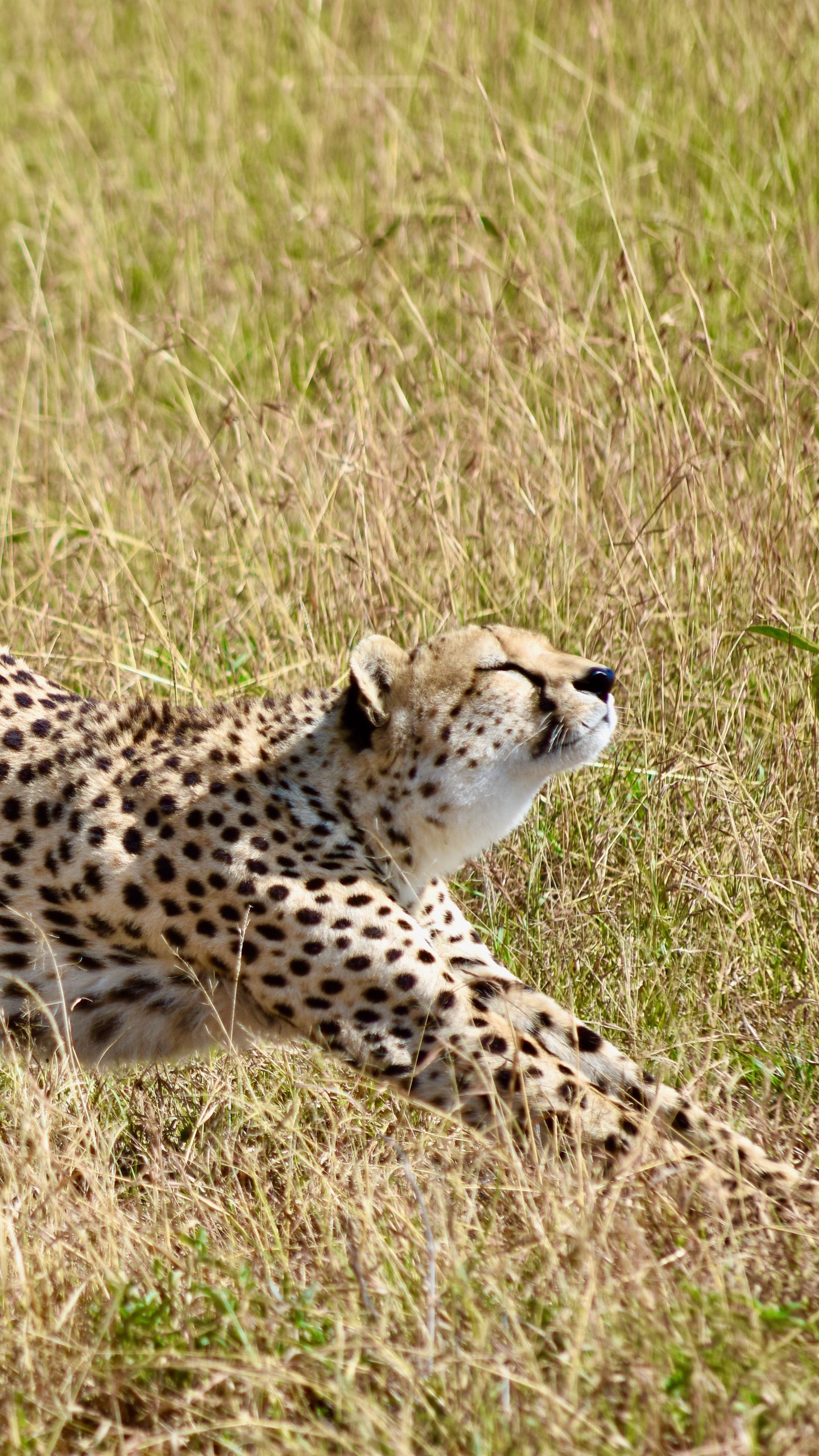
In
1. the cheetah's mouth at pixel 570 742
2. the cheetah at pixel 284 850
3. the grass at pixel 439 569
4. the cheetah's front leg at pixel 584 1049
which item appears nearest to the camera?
the grass at pixel 439 569

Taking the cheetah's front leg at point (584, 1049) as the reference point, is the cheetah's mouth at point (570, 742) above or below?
above

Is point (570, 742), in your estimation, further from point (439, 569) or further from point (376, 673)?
point (439, 569)

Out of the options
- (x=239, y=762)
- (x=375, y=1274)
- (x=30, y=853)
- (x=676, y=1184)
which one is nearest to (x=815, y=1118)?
(x=676, y=1184)

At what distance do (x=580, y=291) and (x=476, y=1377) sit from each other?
11.7ft

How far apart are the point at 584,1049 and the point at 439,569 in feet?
4.96

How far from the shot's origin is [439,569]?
396 centimetres

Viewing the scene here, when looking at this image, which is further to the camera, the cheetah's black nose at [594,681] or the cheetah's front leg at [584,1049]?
the cheetah's black nose at [594,681]

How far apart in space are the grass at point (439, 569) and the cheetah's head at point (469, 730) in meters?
0.42

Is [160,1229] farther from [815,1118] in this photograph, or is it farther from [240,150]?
[240,150]

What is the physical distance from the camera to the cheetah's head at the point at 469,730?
2799 millimetres

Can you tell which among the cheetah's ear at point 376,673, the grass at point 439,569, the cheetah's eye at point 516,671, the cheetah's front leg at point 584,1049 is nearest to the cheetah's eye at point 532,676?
the cheetah's eye at point 516,671

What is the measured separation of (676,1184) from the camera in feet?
7.62

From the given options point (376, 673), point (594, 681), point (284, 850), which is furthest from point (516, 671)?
point (284, 850)

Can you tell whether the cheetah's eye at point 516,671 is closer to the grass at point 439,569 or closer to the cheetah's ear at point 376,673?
the cheetah's ear at point 376,673
